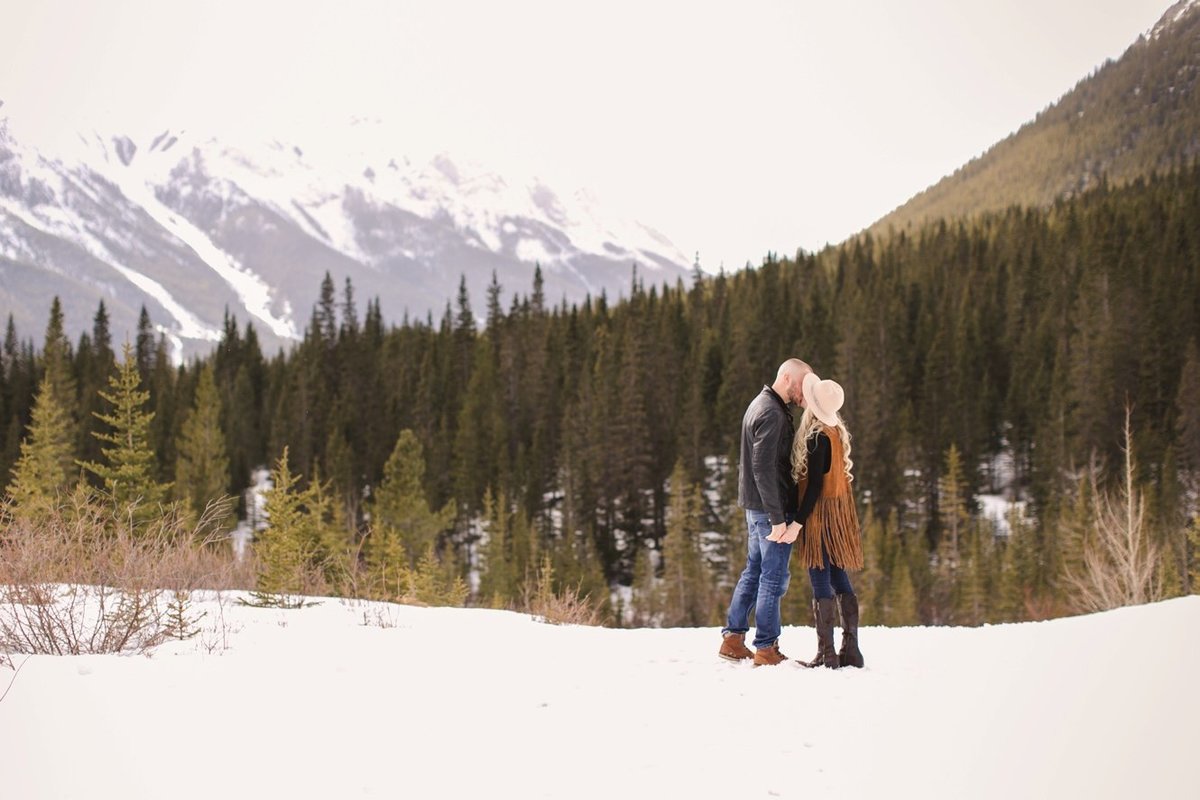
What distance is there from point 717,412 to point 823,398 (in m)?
68.9

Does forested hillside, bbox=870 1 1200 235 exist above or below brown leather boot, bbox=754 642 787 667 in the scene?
above

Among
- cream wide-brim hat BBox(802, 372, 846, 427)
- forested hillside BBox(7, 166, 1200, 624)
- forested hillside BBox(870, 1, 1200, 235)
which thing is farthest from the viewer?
forested hillside BBox(870, 1, 1200, 235)

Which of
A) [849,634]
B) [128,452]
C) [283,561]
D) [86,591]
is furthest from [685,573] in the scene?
[86,591]

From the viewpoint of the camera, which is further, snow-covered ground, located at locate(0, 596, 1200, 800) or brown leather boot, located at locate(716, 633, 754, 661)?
brown leather boot, located at locate(716, 633, 754, 661)

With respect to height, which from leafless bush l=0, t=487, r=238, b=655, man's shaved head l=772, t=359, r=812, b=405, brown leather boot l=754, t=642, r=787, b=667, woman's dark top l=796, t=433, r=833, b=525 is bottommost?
brown leather boot l=754, t=642, r=787, b=667

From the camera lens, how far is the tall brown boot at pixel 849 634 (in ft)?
21.7

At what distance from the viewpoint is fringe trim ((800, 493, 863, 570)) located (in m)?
6.66

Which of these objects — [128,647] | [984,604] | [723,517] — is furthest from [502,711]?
[723,517]

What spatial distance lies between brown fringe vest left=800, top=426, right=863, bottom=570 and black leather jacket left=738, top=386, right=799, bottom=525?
0.64ft

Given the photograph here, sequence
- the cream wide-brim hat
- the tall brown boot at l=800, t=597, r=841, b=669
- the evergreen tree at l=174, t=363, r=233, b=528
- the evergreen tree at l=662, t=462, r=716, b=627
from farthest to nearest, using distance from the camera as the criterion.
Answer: the evergreen tree at l=174, t=363, r=233, b=528, the evergreen tree at l=662, t=462, r=716, b=627, the tall brown boot at l=800, t=597, r=841, b=669, the cream wide-brim hat

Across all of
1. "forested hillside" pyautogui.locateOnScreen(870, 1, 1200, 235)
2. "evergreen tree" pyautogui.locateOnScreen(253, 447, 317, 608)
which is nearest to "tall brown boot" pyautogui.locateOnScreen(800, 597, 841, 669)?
"evergreen tree" pyautogui.locateOnScreen(253, 447, 317, 608)

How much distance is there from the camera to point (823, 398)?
258 inches

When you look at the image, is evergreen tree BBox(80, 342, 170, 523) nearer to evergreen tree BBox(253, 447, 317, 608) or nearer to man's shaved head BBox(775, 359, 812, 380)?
evergreen tree BBox(253, 447, 317, 608)

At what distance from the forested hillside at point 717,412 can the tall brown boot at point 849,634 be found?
127 ft
